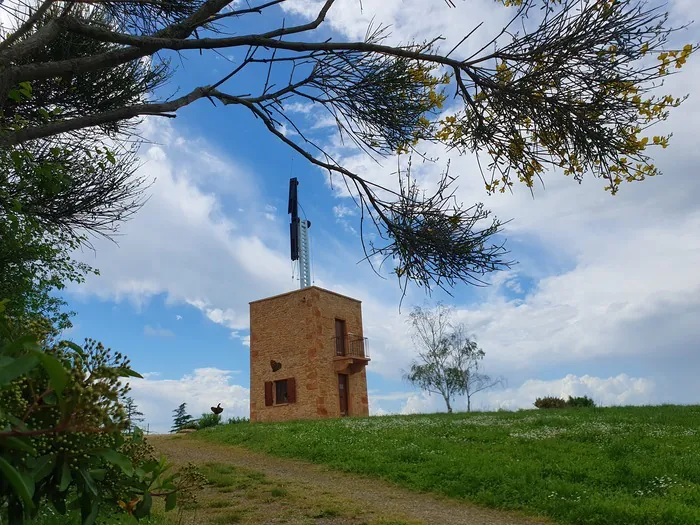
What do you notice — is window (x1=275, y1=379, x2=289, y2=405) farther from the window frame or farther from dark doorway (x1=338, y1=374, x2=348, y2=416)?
dark doorway (x1=338, y1=374, x2=348, y2=416)

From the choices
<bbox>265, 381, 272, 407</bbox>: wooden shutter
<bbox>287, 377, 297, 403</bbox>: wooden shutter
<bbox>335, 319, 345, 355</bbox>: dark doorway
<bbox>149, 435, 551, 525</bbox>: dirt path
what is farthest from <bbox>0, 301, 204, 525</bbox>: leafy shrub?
<bbox>335, 319, 345, 355</bbox>: dark doorway

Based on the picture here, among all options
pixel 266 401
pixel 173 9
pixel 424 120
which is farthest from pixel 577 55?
pixel 266 401

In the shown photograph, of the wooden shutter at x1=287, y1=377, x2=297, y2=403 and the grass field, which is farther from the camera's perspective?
the wooden shutter at x1=287, y1=377, x2=297, y2=403

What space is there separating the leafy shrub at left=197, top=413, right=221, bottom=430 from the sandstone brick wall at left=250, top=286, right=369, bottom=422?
2.31m

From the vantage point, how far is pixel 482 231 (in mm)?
6574

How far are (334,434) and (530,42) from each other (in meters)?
12.5

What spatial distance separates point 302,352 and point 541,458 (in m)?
15.5

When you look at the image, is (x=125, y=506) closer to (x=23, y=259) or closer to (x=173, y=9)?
(x=173, y=9)

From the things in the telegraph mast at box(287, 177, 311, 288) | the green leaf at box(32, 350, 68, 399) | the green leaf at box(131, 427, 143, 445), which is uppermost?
the telegraph mast at box(287, 177, 311, 288)

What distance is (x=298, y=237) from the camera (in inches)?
1024

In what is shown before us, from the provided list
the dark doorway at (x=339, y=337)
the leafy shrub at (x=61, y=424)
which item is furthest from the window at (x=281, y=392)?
the leafy shrub at (x=61, y=424)

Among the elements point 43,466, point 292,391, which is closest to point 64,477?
point 43,466

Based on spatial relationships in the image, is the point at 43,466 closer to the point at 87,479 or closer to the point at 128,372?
the point at 87,479

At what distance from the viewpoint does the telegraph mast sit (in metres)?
25.9
